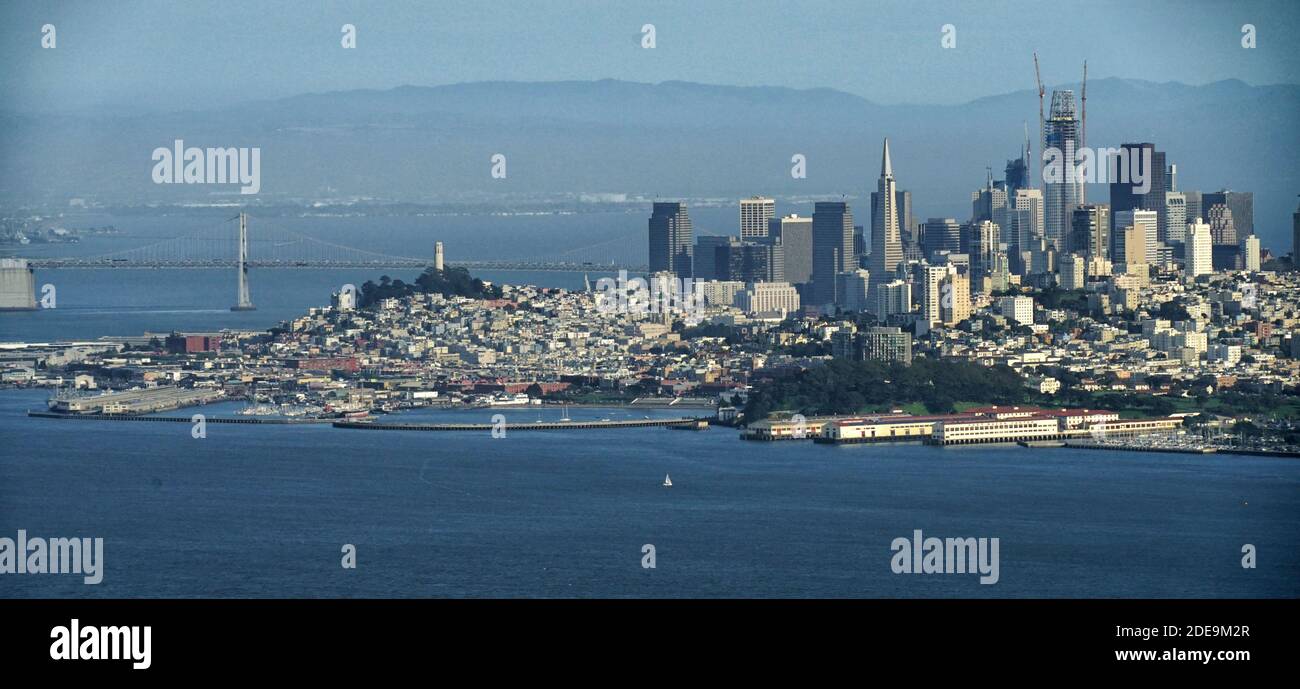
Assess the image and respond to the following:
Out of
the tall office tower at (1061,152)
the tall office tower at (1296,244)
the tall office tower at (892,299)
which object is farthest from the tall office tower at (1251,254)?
the tall office tower at (892,299)

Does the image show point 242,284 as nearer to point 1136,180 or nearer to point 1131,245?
point 1131,245

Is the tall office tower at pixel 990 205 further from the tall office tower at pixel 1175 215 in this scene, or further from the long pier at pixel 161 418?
the long pier at pixel 161 418

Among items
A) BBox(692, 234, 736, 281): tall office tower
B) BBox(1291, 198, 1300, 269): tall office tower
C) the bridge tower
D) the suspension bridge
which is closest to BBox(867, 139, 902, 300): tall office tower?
BBox(692, 234, 736, 281): tall office tower

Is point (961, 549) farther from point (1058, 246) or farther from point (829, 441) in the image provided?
point (1058, 246)

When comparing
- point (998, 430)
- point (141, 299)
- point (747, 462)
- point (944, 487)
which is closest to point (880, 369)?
point (998, 430)

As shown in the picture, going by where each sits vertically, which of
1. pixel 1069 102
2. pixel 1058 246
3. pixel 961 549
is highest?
pixel 1069 102
